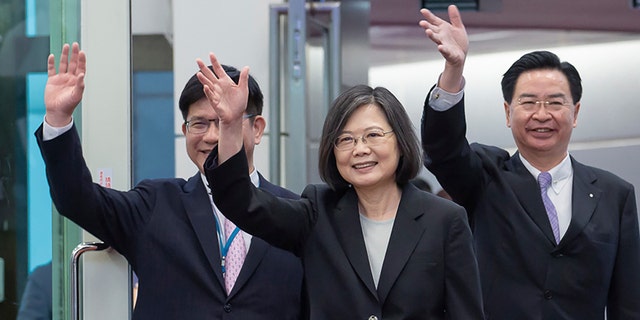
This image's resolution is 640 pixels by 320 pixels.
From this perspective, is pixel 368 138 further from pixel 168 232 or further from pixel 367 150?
pixel 168 232

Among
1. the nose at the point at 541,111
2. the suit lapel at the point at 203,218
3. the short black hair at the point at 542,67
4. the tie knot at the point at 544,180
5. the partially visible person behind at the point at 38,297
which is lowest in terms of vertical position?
the partially visible person behind at the point at 38,297

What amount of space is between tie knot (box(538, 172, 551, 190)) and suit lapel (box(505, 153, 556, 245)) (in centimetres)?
2

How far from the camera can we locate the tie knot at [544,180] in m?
3.36

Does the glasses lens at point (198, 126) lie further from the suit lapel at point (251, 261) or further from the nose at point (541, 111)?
the nose at point (541, 111)

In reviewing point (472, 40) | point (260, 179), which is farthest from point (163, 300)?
point (472, 40)

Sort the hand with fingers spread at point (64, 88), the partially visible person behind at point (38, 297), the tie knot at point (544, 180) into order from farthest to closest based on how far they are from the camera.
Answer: the tie knot at point (544, 180) < the partially visible person behind at point (38, 297) < the hand with fingers spread at point (64, 88)

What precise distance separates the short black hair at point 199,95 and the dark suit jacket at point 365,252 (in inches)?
17.2

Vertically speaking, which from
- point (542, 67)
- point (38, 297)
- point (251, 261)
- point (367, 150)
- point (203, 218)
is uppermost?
point (542, 67)

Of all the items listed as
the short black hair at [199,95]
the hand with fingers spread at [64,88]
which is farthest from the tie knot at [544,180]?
the hand with fingers spread at [64,88]

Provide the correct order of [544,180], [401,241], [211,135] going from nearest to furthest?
[401,241] < [211,135] < [544,180]

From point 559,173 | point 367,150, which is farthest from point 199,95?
Answer: point 559,173

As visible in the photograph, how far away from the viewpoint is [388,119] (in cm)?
280

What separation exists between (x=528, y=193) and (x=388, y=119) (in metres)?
0.73

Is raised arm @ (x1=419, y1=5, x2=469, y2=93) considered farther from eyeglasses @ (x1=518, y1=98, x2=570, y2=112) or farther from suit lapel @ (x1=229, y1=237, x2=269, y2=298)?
suit lapel @ (x1=229, y1=237, x2=269, y2=298)
